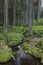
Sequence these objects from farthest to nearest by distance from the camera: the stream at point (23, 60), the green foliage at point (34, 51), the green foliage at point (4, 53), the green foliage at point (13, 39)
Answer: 1. the green foliage at point (13, 39)
2. the green foliage at point (34, 51)
3. the stream at point (23, 60)
4. the green foliage at point (4, 53)

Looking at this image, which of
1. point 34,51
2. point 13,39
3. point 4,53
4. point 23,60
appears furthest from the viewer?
point 13,39

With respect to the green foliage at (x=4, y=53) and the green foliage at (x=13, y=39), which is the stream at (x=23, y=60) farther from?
the green foliage at (x=13, y=39)

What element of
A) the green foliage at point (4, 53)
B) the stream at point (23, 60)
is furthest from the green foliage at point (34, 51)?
the green foliage at point (4, 53)

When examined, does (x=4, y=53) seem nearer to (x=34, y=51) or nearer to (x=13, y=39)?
(x=34, y=51)

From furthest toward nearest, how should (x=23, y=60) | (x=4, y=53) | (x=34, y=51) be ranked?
(x=34, y=51), (x=23, y=60), (x=4, y=53)

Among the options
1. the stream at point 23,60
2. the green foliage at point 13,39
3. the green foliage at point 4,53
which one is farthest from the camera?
the green foliage at point 13,39

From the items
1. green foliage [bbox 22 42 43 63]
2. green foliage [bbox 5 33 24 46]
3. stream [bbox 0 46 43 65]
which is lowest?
stream [bbox 0 46 43 65]

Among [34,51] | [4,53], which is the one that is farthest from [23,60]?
[4,53]

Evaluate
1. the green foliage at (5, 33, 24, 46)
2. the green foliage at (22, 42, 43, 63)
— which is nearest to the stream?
the green foliage at (22, 42, 43, 63)

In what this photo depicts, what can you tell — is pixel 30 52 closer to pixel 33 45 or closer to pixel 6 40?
pixel 33 45

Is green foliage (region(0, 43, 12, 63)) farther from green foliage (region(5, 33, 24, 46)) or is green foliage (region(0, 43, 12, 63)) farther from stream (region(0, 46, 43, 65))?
green foliage (region(5, 33, 24, 46))

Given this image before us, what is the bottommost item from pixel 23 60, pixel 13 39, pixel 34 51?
pixel 23 60

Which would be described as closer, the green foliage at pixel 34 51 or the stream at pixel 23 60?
the stream at pixel 23 60

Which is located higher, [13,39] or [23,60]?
[13,39]
